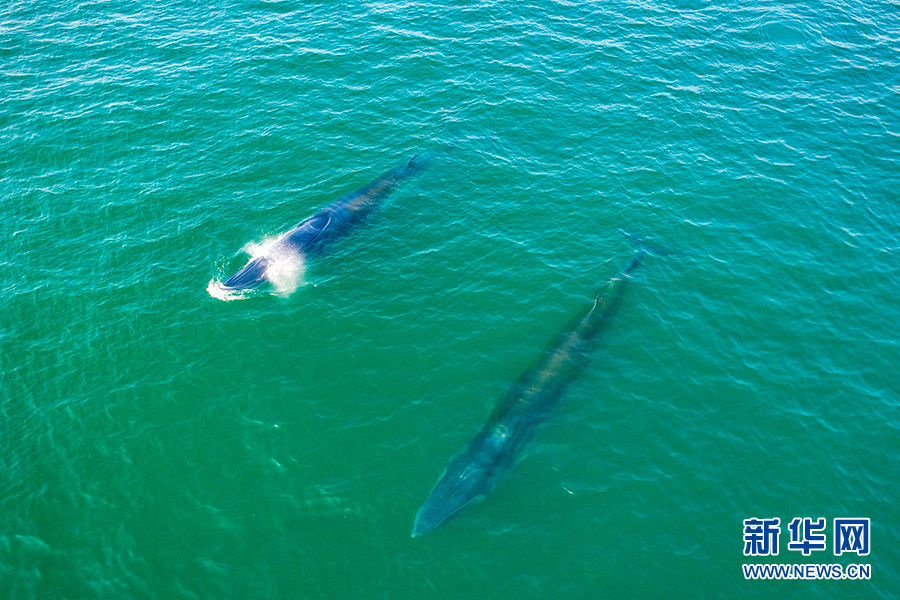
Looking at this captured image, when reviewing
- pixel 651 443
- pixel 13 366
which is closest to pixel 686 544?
pixel 651 443

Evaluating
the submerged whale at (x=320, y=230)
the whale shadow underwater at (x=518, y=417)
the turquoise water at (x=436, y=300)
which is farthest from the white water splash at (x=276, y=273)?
the whale shadow underwater at (x=518, y=417)

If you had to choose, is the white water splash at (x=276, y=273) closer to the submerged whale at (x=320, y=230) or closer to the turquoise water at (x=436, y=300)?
the submerged whale at (x=320, y=230)

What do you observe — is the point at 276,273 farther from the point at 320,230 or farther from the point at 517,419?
the point at 517,419

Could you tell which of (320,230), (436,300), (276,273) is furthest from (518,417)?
(320,230)

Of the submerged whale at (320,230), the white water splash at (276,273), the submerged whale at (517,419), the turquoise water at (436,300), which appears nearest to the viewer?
the turquoise water at (436,300)

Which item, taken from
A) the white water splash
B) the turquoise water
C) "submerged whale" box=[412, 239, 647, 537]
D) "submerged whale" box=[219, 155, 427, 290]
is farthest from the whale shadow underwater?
"submerged whale" box=[219, 155, 427, 290]

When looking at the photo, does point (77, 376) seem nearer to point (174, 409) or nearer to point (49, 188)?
point (174, 409)
